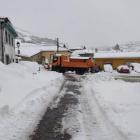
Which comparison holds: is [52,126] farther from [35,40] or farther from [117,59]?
[35,40]

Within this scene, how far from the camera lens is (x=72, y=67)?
2325 cm

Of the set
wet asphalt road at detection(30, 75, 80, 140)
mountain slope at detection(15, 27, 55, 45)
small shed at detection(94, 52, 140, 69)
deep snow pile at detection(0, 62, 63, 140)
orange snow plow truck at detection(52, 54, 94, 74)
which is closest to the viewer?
wet asphalt road at detection(30, 75, 80, 140)

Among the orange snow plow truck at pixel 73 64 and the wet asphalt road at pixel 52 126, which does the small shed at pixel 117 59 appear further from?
the wet asphalt road at pixel 52 126

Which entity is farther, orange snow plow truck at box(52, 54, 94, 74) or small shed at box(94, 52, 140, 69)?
small shed at box(94, 52, 140, 69)

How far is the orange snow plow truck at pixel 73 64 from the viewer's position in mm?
22859

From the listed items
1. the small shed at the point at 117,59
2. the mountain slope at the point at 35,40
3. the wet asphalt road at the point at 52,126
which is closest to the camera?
the wet asphalt road at the point at 52,126

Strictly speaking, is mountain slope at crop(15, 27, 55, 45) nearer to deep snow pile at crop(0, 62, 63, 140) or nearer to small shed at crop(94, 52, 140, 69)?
small shed at crop(94, 52, 140, 69)

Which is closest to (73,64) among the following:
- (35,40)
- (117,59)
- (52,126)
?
(117,59)

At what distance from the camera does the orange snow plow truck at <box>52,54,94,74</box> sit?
22.9 metres

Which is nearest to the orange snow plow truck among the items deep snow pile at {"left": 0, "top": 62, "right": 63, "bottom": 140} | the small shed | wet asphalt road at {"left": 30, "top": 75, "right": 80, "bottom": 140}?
the small shed

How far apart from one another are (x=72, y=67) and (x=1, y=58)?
11.6 m


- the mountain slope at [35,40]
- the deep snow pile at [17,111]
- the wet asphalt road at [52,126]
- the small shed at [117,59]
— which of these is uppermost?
the mountain slope at [35,40]

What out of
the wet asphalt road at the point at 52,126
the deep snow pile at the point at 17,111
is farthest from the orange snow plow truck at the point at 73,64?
the wet asphalt road at the point at 52,126

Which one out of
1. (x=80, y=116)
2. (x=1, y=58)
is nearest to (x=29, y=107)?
(x=80, y=116)
